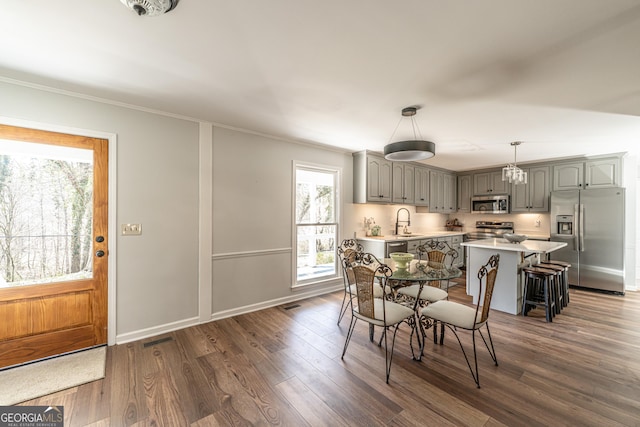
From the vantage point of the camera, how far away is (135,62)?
6.48 ft

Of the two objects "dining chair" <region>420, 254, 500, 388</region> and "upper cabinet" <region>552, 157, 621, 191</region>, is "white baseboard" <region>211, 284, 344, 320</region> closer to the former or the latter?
"dining chair" <region>420, 254, 500, 388</region>

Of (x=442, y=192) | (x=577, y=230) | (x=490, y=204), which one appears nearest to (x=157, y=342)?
(x=442, y=192)

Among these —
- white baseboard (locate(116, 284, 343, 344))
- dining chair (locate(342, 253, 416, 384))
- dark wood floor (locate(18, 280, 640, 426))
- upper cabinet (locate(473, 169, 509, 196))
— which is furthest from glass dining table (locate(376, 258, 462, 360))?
upper cabinet (locate(473, 169, 509, 196))

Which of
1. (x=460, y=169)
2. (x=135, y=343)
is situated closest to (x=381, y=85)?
(x=135, y=343)

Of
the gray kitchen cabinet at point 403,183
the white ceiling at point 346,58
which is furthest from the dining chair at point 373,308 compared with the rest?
the gray kitchen cabinet at point 403,183

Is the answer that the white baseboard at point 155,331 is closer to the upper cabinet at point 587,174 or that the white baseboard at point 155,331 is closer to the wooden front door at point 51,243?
the wooden front door at point 51,243

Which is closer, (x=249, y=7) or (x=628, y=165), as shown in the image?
(x=249, y=7)

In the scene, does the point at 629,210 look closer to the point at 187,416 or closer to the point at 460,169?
the point at 460,169

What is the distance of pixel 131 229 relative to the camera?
2773 mm

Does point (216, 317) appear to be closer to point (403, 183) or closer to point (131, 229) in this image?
point (131, 229)

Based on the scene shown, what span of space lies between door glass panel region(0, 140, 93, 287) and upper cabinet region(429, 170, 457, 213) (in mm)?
6007

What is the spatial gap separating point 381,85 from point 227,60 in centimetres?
129

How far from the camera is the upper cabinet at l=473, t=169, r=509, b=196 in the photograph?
599 cm

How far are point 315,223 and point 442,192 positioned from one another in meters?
3.72
